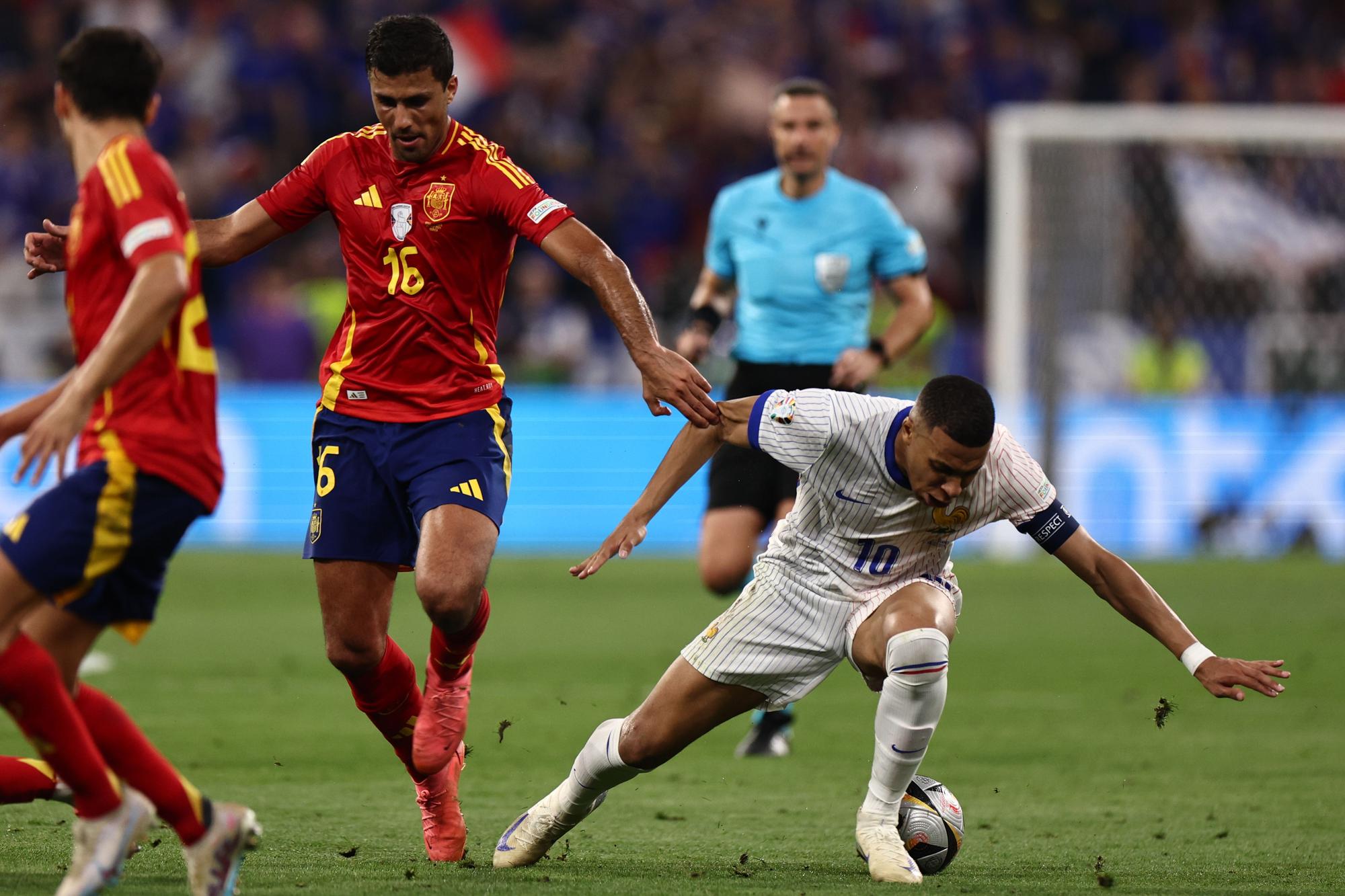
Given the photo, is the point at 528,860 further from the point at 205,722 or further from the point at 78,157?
the point at 205,722

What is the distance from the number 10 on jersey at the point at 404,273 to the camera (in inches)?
214

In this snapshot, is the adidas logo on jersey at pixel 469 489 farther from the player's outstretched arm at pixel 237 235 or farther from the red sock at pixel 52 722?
the red sock at pixel 52 722

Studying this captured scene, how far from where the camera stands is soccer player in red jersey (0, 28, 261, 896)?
393 cm

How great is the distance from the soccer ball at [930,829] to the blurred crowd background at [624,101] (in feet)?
37.0

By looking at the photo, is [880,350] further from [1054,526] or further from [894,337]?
[1054,526]

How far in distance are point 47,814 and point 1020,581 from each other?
9.74m

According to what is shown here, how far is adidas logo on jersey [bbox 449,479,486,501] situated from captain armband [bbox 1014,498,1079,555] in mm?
1563

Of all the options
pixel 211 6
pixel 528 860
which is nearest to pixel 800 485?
pixel 528 860

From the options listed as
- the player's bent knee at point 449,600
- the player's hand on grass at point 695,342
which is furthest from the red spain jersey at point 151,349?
the player's hand on grass at point 695,342

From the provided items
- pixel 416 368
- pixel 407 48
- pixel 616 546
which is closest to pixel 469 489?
pixel 416 368

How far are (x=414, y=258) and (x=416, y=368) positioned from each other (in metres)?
0.33

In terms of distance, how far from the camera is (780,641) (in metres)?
5.21

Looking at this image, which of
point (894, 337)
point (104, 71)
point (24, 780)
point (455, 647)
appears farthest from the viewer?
point (894, 337)

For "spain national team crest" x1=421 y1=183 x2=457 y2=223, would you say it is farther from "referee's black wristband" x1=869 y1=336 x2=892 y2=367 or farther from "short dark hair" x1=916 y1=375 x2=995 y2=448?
"referee's black wristband" x1=869 y1=336 x2=892 y2=367
